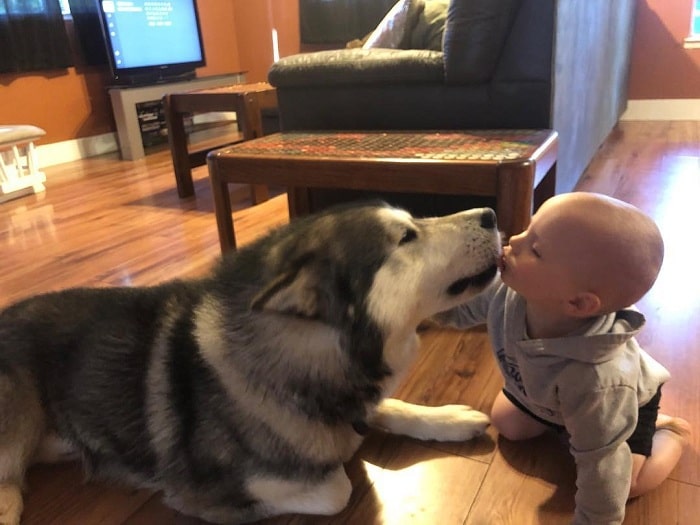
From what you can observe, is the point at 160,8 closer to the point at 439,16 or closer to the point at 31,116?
the point at 31,116

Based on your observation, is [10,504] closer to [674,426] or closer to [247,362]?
[247,362]

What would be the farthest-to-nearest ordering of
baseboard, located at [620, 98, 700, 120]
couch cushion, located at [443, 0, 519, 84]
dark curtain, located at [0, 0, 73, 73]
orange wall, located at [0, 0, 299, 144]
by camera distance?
baseboard, located at [620, 98, 700, 120] → orange wall, located at [0, 0, 299, 144] → dark curtain, located at [0, 0, 73, 73] → couch cushion, located at [443, 0, 519, 84]

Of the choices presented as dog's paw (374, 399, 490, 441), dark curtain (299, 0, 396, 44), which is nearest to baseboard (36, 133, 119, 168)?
dark curtain (299, 0, 396, 44)

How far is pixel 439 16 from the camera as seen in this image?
8.59 ft

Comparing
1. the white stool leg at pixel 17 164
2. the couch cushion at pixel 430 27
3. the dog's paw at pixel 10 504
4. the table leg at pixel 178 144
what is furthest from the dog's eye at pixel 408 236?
the white stool leg at pixel 17 164

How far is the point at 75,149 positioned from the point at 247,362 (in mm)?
4955

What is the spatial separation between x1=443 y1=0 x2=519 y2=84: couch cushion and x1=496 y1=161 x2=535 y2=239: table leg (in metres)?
0.58

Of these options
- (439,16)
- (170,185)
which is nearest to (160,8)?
(170,185)

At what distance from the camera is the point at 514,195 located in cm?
159

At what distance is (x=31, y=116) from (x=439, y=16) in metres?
3.87

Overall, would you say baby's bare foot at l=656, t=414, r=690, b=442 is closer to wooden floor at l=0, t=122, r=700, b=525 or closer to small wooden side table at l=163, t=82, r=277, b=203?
wooden floor at l=0, t=122, r=700, b=525

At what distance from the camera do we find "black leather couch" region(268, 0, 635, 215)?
1.95m

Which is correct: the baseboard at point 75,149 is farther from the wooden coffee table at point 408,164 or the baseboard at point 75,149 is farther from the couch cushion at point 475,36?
the couch cushion at point 475,36

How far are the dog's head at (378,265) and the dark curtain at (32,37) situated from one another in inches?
182
